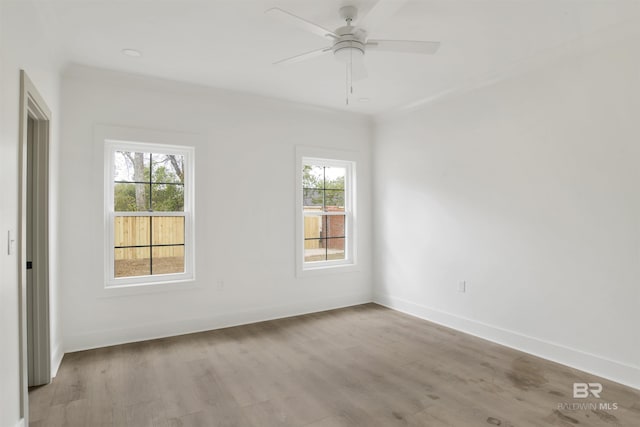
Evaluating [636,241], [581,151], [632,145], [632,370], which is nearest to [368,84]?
[581,151]

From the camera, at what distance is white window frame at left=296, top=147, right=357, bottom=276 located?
4562 mm

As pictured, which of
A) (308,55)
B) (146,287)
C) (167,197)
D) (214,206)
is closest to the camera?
(308,55)

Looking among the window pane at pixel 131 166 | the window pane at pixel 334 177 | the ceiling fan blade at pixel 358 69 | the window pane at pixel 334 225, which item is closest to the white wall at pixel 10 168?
the window pane at pixel 131 166

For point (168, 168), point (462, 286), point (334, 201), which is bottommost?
point (462, 286)

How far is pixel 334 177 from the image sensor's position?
5066 millimetres

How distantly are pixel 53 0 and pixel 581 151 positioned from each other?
13.1 ft

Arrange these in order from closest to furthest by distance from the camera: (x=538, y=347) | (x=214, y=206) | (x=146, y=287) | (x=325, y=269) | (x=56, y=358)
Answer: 1. (x=56, y=358)
2. (x=538, y=347)
3. (x=146, y=287)
4. (x=214, y=206)
5. (x=325, y=269)

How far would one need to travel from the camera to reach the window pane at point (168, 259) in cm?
385

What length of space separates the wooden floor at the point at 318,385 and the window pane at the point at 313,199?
1.71 meters

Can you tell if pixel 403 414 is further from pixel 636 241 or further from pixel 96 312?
pixel 96 312

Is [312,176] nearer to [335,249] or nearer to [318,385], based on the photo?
[335,249]

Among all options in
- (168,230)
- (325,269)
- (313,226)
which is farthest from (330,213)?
(168,230)

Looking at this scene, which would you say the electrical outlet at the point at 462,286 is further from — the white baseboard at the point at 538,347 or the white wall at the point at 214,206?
the white wall at the point at 214,206

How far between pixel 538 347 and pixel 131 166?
4294mm
